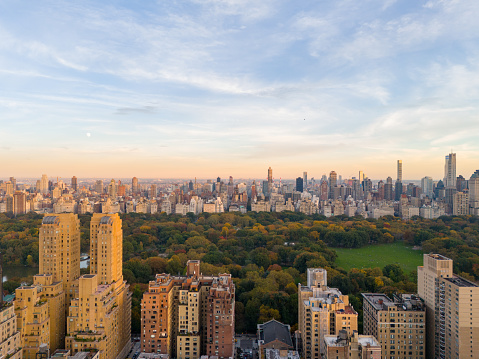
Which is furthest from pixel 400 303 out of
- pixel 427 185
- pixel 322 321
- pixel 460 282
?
pixel 427 185

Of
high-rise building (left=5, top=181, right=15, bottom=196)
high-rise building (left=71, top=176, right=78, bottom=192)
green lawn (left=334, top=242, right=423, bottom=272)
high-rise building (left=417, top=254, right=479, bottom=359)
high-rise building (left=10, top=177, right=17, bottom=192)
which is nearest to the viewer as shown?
high-rise building (left=417, top=254, right=479, bottom=359)

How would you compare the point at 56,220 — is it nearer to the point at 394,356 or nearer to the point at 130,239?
the point at 394,356

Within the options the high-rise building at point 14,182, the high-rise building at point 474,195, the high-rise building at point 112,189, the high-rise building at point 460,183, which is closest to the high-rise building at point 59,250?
the high-rise building at point 112,189

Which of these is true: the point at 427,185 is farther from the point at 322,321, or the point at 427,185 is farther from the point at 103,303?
the point at 103,303

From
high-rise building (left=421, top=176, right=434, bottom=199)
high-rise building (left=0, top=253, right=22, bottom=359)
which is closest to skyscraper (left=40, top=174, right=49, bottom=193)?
high-rise building (left=0, top=253, right=22, bottom=359)

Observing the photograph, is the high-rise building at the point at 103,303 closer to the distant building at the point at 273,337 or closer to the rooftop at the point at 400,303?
the distant building at the point at 273,337

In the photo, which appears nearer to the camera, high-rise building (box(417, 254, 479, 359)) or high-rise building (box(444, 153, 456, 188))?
high-rise building (box(417, 254, 479, 359))

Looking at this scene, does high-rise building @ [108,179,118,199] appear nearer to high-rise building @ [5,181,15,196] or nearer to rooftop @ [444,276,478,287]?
high-rise building @ [5,181,15,196]
